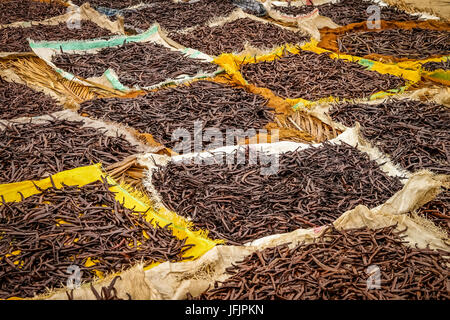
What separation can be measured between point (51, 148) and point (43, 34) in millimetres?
3534

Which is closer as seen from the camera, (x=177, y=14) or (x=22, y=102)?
(x=22, y=102)

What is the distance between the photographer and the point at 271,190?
3.61m

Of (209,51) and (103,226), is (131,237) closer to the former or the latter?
(103,226)

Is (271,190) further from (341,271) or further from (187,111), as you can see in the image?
(187,111)

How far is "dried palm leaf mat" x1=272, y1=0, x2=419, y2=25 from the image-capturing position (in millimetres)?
7965

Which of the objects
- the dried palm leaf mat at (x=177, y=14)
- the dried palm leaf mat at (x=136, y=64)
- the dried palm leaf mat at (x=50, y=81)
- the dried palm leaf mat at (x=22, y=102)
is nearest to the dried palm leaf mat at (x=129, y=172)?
the dried palm leaf mat at (x=22, y=102)

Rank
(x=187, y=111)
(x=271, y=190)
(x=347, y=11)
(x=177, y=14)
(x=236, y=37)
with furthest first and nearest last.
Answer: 1. (x=347, y=11)
2. (x=177, y=14)
3. (x=236, y=37)
4. (x=187, y=111)
5. (x=271, y=190)

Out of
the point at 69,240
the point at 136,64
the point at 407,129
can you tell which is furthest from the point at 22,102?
the point at 407,129

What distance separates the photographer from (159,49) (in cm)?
637

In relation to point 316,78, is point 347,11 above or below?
above

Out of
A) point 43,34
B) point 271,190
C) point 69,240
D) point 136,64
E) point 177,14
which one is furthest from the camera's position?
point 177,14

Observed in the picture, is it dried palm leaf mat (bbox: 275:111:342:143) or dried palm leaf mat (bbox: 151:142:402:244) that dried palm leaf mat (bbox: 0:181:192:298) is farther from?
dried palm leaf mat (bbox: 275:111:342:143)

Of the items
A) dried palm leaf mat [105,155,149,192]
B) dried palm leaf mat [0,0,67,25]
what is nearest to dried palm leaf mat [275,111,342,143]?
dried palm leaf mat [105,155,149,192]
